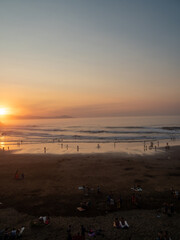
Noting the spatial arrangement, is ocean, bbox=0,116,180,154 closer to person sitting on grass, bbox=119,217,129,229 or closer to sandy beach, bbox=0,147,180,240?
sandy beach, bbox=0,147,180,240

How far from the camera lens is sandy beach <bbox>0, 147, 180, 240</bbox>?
14.5 metres

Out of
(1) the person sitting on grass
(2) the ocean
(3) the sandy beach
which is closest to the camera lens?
(1) the person sitting on grass

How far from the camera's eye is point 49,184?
24.1 metres

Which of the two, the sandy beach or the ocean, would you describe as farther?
the ocean

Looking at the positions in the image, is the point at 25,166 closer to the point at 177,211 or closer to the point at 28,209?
the point at 28,209

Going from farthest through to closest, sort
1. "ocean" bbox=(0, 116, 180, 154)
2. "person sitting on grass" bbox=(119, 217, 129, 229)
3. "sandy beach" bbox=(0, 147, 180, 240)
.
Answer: "ocean" bbox=(0, 116, 180, 154) < "sandy beach" bbox=(0, 147, 180, 240) < "person sitting on grass" bbox=(119, 217, 129, 229)

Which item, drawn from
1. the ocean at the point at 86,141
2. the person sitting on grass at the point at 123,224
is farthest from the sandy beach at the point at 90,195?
the ocean at the point at 86,141

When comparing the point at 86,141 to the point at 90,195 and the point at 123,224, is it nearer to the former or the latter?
the point at 90,195

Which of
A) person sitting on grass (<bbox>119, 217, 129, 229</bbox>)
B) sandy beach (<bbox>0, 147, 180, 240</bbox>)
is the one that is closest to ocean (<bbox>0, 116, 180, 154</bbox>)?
sandy beach (<bbox>0, 147, 180, 240</bbox>)

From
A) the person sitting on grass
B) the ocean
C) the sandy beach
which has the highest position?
the ocean

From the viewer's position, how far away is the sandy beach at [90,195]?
1445 centimetres

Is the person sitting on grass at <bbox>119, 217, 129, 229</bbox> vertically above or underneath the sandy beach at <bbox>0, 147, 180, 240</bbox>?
above

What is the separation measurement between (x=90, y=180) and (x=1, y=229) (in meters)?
13.3

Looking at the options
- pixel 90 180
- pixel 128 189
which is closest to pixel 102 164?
pixel 90 180
